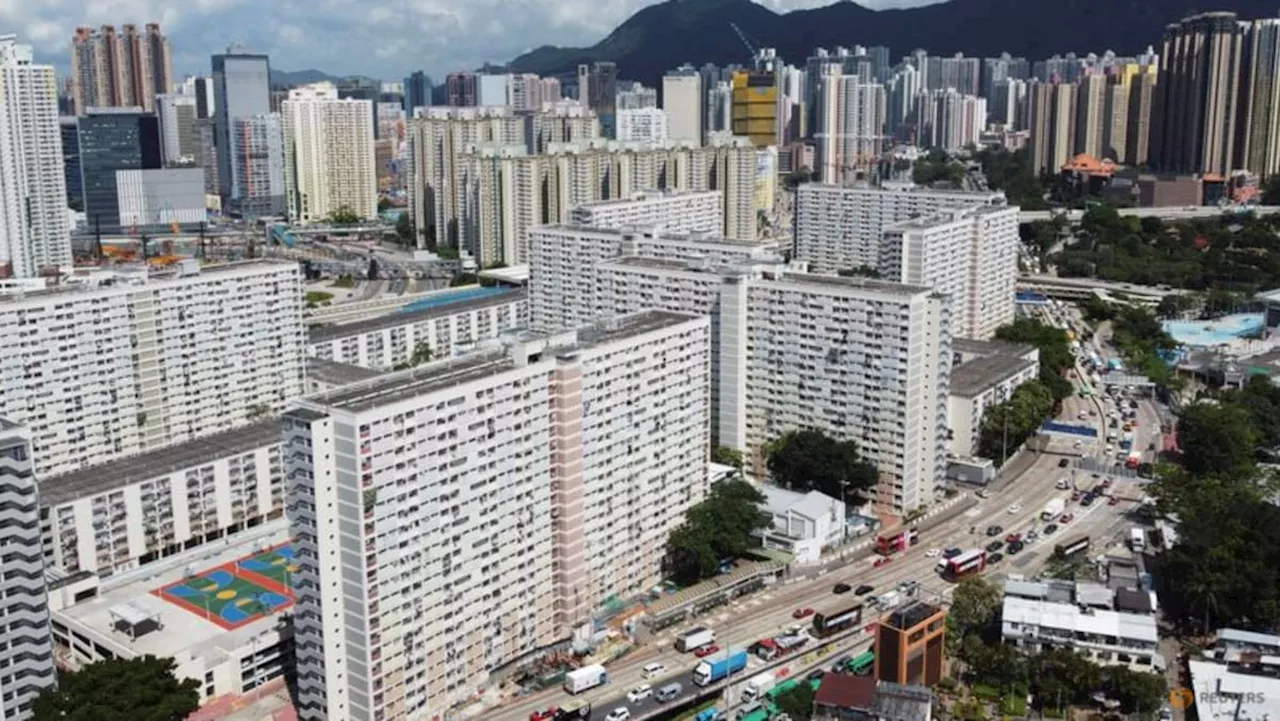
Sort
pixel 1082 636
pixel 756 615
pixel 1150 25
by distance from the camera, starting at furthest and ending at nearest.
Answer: pixel 1150 25 → pixel 756 615 → pixel 1082 636

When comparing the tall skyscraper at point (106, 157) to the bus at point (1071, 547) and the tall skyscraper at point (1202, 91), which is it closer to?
the bus at point (1071, 547)

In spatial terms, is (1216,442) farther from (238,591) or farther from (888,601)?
(238,591)

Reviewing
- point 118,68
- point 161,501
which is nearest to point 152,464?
point 161,501

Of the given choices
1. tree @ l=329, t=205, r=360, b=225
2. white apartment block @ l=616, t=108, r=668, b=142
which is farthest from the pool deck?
white apartment block @ l=616, t=108, r=668, b=142

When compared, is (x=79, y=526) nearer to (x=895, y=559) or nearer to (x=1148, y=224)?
(x=895, y=559)

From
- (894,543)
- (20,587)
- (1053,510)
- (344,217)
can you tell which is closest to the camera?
(20,587)

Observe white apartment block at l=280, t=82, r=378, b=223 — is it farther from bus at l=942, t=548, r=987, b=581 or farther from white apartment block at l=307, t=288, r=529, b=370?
bus at l=942, t=548, r=987, b=581

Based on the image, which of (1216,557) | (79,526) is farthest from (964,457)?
(79,526)
